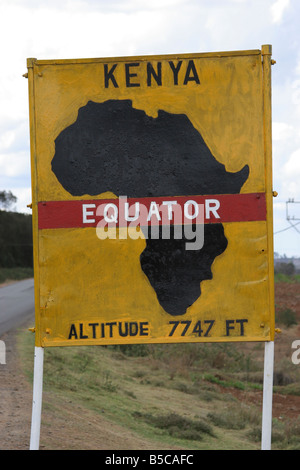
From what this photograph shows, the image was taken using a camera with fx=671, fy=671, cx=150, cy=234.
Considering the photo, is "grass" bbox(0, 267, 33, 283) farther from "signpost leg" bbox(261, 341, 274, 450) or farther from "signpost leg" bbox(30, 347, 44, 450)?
"signpost leg" bbox(261, 341, 274, 450)

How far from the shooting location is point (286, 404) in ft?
52.6

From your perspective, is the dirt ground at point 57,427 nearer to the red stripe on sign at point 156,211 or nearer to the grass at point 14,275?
the red stripe on sign at point 156,211

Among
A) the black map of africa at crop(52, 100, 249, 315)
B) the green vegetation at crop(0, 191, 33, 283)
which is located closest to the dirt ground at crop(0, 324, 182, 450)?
the black map of africa at crop(52, 100, 249, 315)

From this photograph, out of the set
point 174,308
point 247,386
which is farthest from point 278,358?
point 174,308

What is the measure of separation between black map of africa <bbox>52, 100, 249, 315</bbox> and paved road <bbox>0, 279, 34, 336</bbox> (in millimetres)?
12651

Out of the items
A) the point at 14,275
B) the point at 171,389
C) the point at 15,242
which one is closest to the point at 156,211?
the point at 171,389

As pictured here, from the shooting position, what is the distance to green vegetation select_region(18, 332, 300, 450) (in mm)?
10602

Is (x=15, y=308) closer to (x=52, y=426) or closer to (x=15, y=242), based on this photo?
(x=52, y=426)

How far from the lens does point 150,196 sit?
4.34m

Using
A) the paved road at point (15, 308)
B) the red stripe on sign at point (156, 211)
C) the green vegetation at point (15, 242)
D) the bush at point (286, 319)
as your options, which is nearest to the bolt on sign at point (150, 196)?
the red stripe on sign at point (156, 211)

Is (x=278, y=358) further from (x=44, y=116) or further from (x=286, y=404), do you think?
(x=44, y=116)

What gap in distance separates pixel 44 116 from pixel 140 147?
0.65m

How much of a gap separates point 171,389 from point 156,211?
10969mm
